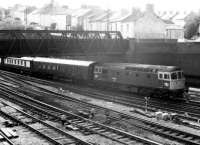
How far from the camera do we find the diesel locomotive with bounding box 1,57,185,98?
1069 inches

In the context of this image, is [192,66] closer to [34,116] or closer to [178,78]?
[178,78]

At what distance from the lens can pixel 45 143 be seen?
51.5 feet

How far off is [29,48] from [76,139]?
25.2 meters

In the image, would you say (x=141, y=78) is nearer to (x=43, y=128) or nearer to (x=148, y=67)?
(x=148, y=67)

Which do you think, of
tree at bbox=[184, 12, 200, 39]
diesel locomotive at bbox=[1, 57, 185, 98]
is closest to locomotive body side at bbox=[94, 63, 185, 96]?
diesel locomotive at bbox=[1, 57, 185, 98]

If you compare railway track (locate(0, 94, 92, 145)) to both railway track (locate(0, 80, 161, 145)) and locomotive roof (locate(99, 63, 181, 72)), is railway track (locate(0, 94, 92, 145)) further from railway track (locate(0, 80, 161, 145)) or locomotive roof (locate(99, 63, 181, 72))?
locomotive roof (locate(99, 63, 181, 72))

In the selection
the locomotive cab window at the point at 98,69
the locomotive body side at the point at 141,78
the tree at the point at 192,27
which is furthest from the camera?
the tree at the point at 192,27

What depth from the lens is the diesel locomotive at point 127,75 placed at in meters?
27.2

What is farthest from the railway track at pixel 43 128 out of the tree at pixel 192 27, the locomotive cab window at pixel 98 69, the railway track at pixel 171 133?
the tree at pixel 192 27

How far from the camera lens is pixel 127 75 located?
29.7m

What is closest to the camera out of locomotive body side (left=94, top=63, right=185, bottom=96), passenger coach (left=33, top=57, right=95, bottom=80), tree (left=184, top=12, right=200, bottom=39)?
locomotive body side (left=94, top=63, right=185, bottom=96)

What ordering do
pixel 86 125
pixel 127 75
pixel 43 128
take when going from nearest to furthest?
pixel 43 128 < pixel 86 125 < pixel 127 75

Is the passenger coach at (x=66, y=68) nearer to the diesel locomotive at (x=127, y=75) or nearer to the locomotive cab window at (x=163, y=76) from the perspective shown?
the diesel locomotive at (x=127, y=75)

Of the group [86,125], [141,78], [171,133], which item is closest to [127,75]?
[141,78]
